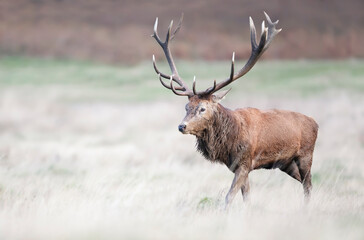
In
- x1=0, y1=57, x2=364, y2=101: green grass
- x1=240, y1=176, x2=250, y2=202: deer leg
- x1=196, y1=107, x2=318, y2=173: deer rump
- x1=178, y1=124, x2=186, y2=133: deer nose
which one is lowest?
x1=240, y1=176, x2=250, y2=202: deer leg

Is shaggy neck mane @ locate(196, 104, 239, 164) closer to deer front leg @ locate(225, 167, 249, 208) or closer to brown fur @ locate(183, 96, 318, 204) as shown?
brown fur @ locate(183, 96, 318, 204)

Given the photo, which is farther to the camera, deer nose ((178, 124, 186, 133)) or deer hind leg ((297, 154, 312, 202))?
deer hind leg ((297, 154, 312, 202))

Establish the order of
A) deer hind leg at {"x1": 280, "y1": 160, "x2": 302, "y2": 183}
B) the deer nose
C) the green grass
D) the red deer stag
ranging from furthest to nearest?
the green grass
deer hind leg at {"x1": 280, "y1": 160, "x2": 302, "y2": 183}
the red deer stag
the deer nose

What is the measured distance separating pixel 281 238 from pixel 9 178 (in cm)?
581

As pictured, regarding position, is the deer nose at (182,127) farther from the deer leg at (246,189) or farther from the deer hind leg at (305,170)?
the deer hind leg at (305,170)

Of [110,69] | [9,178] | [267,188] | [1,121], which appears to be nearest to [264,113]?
[267,188]

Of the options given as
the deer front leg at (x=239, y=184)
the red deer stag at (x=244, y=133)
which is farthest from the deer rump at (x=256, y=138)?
the deer front leg at (x=239, y=184)

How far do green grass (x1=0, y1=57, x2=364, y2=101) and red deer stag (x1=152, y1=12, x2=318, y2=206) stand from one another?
25.5 meters

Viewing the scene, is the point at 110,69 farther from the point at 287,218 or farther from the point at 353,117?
the point at 287,218

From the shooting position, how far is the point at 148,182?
36.8ft

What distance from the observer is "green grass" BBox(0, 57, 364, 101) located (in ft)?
140

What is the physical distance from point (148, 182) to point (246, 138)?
262 cm

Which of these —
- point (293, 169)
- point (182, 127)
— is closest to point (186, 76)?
point (293, 169)

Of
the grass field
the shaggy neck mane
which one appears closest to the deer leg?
the grass field
